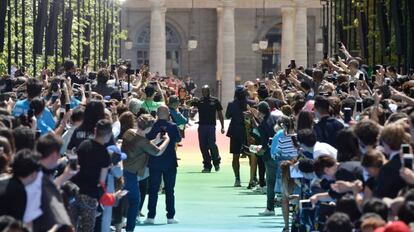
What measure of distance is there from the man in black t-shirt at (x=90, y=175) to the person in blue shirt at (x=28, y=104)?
2.68m

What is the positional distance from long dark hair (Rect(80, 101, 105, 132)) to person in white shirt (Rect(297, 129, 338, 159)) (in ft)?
7.87

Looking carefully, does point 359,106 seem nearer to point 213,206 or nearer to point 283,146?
point 283,146

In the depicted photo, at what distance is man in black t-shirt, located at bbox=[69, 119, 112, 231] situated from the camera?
65.1 feet

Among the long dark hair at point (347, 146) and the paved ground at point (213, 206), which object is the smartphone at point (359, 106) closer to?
the long dark hair at point (347, 146)

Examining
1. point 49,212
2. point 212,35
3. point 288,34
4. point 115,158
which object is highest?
point 288,34

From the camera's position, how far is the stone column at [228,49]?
10311 cm

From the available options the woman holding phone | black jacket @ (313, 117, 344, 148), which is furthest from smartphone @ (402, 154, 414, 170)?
the woman holding phone

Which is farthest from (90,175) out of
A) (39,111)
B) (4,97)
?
(4,97)

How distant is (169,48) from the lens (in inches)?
4392

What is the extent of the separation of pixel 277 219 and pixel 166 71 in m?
81.5

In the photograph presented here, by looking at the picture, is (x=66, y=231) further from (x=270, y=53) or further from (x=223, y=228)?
(x=270, y=53)

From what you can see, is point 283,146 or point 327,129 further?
point 283,146

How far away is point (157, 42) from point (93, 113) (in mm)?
82045

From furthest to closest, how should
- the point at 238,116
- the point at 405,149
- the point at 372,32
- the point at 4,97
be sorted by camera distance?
the point at 372,32 < the point at 238,116 < the point at 4,97 < the point at 405,149
